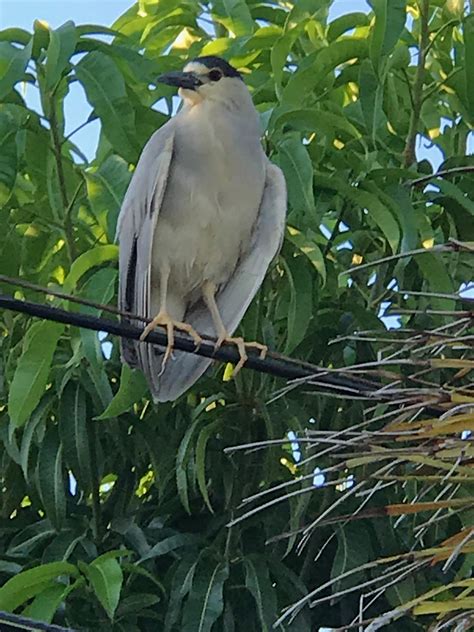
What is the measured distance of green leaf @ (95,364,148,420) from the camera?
1.93 metres

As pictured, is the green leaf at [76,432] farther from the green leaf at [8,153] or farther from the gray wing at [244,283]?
the green leaf at [8,153]

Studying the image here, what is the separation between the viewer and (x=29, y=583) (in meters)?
1.77

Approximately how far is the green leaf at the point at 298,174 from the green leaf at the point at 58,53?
13.8 inches

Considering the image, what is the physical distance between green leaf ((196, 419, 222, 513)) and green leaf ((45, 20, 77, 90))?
560 mm

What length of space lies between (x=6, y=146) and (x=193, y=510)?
62 cm

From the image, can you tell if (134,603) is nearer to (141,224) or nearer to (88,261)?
(88,261)

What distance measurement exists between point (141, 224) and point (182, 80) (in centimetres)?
29

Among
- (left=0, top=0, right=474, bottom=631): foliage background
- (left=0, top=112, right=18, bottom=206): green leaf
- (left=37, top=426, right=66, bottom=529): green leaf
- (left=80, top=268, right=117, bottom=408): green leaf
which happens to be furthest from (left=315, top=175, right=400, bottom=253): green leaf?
(left=37, top=426, right=66, bottom=529): green leaf

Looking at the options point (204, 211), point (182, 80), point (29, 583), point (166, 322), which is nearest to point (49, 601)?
point (29, 583)

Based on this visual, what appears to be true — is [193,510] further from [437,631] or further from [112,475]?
[437,631]

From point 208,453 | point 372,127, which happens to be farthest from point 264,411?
point 372,127

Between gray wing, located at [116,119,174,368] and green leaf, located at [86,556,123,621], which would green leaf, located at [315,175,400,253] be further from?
green leaf, located at [86,556,123,621]

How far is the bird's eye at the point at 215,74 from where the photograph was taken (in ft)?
8.14

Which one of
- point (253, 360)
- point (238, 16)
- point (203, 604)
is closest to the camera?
point (253, 360)
